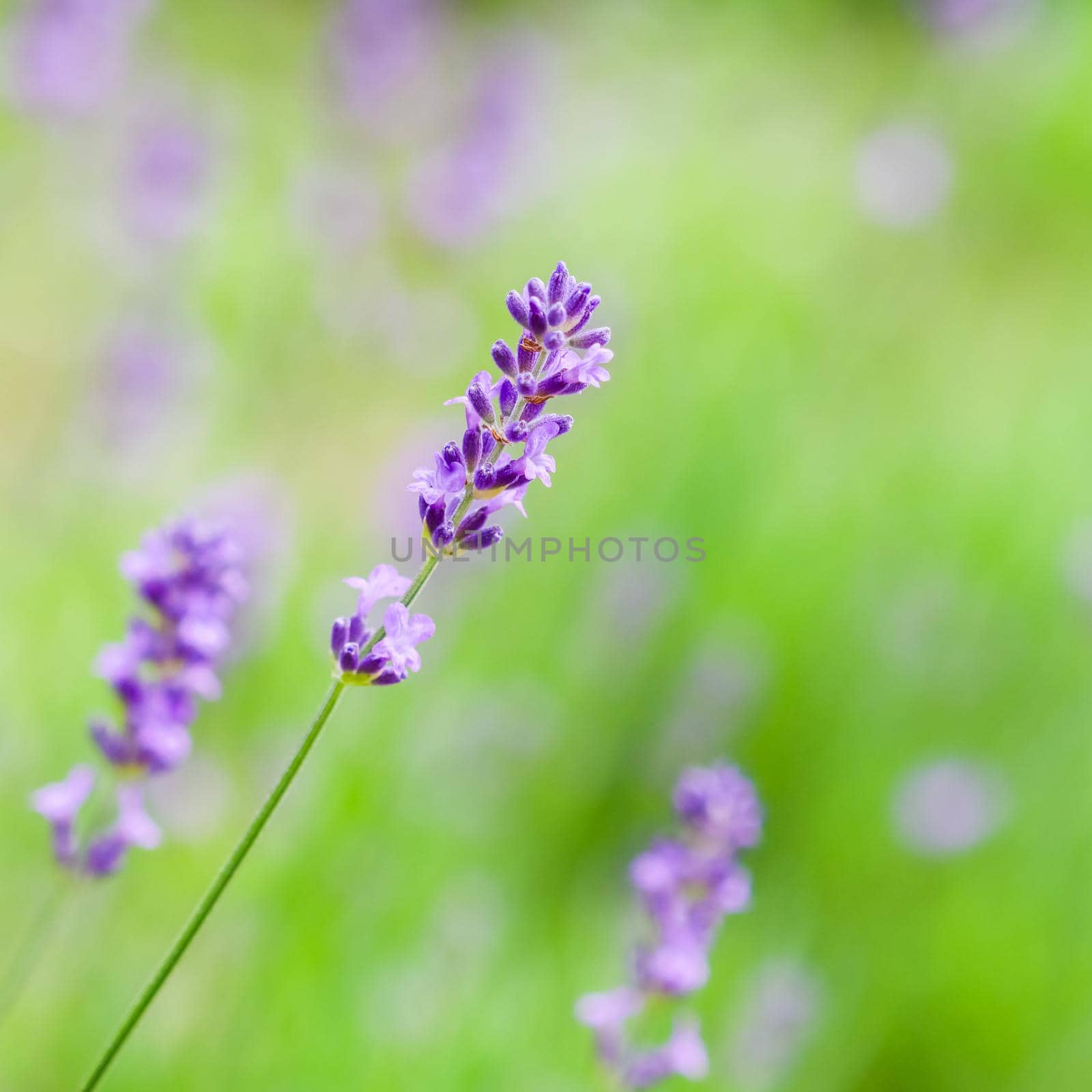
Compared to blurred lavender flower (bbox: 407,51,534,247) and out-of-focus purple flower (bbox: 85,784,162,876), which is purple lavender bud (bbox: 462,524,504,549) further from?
blurred lavender flower (bbox: 407,51,534,247)

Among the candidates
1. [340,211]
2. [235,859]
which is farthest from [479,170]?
[235,859]

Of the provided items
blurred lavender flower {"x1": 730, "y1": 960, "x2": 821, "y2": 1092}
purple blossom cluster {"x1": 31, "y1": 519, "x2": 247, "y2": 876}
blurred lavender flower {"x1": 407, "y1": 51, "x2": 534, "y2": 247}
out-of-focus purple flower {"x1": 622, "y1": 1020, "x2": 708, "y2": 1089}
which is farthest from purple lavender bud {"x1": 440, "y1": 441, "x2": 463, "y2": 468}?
blurred lavender flower {"x1": 407, "y1": 51, "x2": 534, "y2": 247}

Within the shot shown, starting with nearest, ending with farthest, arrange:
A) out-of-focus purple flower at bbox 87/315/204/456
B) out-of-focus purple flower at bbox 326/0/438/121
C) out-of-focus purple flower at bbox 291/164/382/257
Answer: out-of-focus purple flower at bbox 87/315/204/456, out-of-focus purple flower at bbox 291/164/382/257, out-of-focus purple flower at bbox 326/0/438/121

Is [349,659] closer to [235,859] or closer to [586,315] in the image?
[235,859]

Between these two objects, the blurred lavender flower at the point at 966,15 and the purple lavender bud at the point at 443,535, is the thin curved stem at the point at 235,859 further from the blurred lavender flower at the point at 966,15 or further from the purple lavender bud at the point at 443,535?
the blurred lavender flower at the point at 966,15

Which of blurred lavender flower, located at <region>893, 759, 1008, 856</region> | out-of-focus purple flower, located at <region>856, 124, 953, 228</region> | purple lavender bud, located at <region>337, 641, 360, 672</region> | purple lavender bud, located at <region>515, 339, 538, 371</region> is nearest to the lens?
purple lavender bud, located at <region>337, 641, 360, 672</region>

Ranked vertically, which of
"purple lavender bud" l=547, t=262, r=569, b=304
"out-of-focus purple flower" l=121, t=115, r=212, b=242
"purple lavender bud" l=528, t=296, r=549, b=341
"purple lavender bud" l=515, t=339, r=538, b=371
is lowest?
"purple lavender bud" l=515, t=339, r=538, b=371

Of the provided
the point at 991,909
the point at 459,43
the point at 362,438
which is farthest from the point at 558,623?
the point at 459,43

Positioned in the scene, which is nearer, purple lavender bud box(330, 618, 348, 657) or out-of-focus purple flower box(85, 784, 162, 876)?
purple lavender bud box(330, 618, 348, 657)

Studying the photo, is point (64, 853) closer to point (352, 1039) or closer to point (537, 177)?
point (352, 1039)
